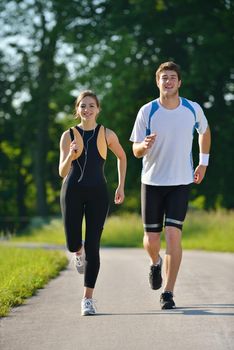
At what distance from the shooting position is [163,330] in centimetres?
759

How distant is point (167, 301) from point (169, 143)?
1.44 meters

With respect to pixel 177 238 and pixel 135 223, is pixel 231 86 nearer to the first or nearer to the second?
pixel 135 223

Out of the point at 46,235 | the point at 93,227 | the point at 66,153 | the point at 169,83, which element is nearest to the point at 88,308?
the point at 93,227

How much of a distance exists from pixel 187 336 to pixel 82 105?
8.77 ft

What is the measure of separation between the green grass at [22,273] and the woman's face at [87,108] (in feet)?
6.05

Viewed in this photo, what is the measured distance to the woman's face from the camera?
9.01 meters

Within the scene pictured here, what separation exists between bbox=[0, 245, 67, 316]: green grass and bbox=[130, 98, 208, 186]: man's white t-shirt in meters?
1.83

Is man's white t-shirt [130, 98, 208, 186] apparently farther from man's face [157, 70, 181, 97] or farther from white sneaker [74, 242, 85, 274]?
white sneaker [74, 242, 85, 274]

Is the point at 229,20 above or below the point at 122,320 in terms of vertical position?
above

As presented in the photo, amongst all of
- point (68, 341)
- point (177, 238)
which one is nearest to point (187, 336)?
point (68, 341)

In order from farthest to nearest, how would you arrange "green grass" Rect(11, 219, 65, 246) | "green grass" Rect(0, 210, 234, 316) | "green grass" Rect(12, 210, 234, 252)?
1. "green grass" Rect(11, 219, 65, 246)
2. "green grass" Rect(12, 210, 234, 252)
3. "green grass" Rect(0, 210, 234, 316)

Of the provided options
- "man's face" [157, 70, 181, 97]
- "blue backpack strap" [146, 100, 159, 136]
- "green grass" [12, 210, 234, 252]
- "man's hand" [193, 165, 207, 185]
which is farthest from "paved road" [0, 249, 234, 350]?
"green grass" [12, 210, 234, 252]

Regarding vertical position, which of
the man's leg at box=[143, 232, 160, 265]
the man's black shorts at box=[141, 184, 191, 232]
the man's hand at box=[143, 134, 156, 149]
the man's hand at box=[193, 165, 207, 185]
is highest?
the man's hand at box=[143, 134, 156, 149]

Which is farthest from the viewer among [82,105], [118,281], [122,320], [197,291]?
[118,281]
